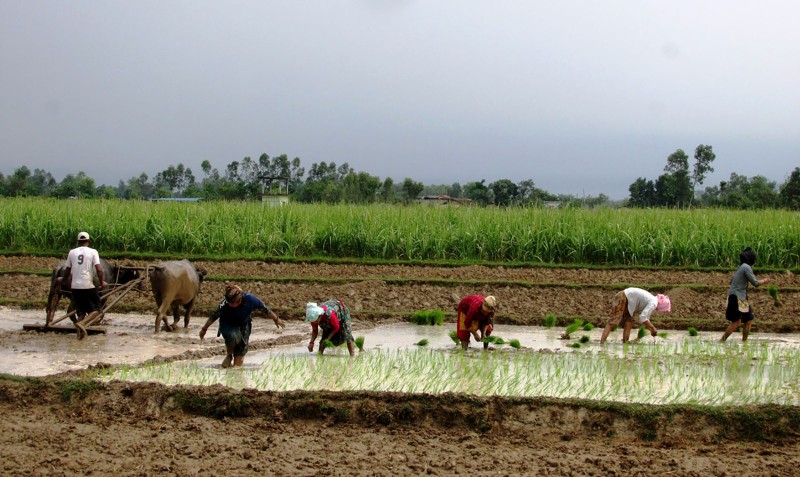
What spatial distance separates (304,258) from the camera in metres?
19.0

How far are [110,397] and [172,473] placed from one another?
2113 millimetres

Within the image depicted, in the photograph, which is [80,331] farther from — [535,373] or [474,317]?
[535,373]

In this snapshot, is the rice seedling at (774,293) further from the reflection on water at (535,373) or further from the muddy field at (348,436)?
the muddy field at (348,436)

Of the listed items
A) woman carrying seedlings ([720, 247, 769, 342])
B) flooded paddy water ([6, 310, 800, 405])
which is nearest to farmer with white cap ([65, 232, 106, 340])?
flooded paddy water ([6, 310, 800, 405])

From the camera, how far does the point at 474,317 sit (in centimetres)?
996

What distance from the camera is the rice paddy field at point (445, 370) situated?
6.41 metres

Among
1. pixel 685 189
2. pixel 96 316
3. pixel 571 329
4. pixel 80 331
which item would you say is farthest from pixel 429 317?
pixel 685 189

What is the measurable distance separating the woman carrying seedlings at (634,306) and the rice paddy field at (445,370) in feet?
1.16

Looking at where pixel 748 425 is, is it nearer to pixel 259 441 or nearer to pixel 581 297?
pixel 259 441

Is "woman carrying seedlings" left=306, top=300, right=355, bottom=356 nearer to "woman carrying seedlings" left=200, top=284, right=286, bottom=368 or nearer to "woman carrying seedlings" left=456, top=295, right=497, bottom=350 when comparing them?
"woman carrying seedlings" left=200, top=284, right=286, bottom=368

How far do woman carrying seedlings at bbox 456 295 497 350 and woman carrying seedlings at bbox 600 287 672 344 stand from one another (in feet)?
5.93

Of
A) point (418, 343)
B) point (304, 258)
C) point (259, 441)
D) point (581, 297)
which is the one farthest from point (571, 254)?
point (259, 441)

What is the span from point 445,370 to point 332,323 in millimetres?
1436

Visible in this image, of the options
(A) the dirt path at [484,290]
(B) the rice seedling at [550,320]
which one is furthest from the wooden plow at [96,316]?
(B) the rice seedling at [550,320]
